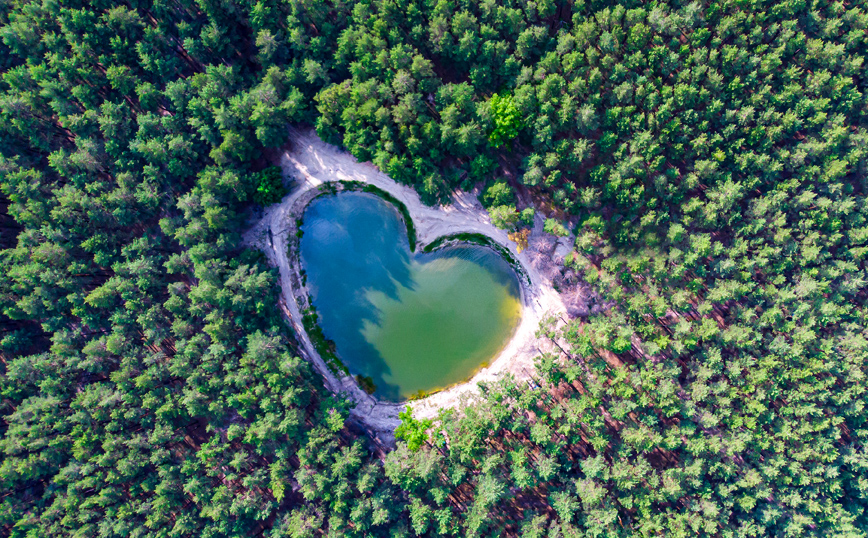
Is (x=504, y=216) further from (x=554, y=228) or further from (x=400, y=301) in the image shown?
(x=400, y=301)

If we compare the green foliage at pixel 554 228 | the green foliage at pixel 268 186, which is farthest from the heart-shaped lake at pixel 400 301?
the green foliage at pixel 554 228

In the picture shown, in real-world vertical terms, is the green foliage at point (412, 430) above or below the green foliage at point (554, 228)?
below

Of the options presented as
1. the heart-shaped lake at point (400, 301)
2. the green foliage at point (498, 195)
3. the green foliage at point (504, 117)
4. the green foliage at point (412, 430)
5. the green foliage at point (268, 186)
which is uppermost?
the green foliage at point (268, 186)

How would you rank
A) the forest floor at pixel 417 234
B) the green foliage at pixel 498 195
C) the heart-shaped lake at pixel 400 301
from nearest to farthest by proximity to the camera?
the green foliage at pixel 498 195 → the forest floor at pixel 417 234 → the heart-shaped lake at pixel 400 301

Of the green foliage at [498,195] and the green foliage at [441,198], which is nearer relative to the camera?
the green foliage at [441,198]

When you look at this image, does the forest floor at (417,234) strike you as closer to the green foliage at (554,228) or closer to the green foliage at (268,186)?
the green foliage at (268,186)

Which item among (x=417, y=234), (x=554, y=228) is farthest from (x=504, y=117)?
(x=417, y=234)

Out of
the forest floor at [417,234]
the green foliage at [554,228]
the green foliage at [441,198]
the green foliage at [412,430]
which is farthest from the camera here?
the forest floor at [417,234]

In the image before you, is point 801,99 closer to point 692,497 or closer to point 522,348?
point 522,348
